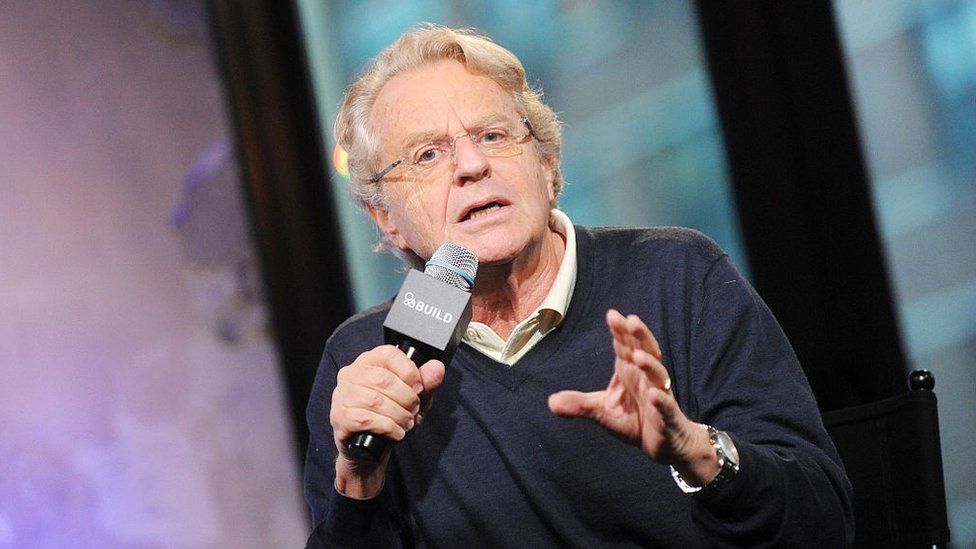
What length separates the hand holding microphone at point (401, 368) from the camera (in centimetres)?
134

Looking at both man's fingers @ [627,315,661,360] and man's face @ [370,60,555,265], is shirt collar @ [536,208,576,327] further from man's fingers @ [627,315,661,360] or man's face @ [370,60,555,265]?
man's fingers @ [627,315,661,360]

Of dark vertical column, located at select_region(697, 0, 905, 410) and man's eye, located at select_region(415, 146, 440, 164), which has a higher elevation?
man's eye, located at select_region(415, 146, 440, 164)

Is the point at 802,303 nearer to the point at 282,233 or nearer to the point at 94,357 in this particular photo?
the point at 282,233

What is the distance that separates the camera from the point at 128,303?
A: 3.59m

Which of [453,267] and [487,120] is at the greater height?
[487,120]

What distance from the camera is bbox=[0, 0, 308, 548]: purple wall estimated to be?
3438mm

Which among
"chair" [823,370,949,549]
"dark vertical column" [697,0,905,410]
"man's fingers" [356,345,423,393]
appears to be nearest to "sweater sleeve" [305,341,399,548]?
"man's fingers" [356,345,423,393]

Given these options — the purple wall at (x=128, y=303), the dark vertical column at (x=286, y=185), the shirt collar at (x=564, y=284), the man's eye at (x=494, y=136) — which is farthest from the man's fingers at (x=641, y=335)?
the purple wall at (x=128, y=303)

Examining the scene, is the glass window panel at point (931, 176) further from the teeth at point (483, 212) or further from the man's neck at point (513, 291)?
the teeth at point (483, 212)

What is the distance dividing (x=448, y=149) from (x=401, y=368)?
0.58 meters

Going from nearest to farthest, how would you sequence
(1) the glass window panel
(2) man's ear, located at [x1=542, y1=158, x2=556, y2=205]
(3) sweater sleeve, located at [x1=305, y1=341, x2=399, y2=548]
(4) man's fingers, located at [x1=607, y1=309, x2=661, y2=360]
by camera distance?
(4) man's fingers, located at [x1=607, y1=309, x2=661, y2=360] → (3) sweater sleeve, located at [x1=305, y1=341, x2=399, y2=548] → (2) man's ear, located at [x1=542, y1=158, x2=556, y2=205] → (1) the glass window panel

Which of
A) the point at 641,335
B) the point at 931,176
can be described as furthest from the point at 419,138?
the point at 931,176

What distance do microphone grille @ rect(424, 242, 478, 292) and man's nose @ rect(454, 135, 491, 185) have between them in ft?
0.88

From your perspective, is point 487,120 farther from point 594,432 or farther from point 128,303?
point 128,303
